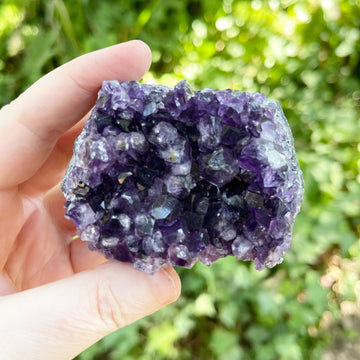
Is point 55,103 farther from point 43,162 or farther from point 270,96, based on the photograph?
point 270,96

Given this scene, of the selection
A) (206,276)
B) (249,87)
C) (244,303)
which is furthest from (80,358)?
(249,87)

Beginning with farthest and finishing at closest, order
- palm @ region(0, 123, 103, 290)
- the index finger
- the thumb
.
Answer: palm @ region(0, 123, 103, 290) → the index finger → the thumb

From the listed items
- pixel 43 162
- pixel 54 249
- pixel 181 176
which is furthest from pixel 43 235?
pixel 181 176

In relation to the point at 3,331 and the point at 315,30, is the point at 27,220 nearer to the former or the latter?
the point at 3,331

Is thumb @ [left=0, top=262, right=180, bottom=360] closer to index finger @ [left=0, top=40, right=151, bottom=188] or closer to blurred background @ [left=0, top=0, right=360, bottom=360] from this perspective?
index finger @ [left=0, top=40, right=151, bottom=188]

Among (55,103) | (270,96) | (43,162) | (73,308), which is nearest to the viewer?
(73,308)

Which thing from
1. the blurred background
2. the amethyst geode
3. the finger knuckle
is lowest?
the blurred background

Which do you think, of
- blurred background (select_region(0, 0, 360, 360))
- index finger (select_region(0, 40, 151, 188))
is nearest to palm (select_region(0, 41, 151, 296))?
index finger (select_region(0, 40, 151, 188))

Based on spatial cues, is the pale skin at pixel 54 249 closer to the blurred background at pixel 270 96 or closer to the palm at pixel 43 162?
the palm at pixel 43 162
